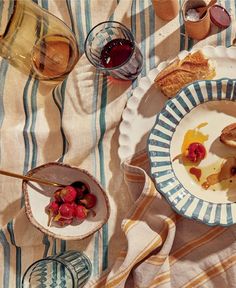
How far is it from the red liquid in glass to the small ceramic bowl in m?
0.21

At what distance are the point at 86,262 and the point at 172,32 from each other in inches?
18.2

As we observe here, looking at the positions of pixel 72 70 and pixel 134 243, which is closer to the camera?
pixel 134 243

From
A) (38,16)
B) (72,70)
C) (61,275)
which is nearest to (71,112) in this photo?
(72,70)

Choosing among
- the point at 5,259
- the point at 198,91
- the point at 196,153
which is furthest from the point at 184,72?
the point at 5,259

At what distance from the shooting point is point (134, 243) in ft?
3.84

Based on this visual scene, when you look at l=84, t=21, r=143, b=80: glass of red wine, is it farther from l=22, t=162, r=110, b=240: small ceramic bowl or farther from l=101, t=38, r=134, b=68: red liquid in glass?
l=22, t=162, r=110, b=240: small ceramic bowl

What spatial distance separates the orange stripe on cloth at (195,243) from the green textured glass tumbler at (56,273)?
6.7 inches

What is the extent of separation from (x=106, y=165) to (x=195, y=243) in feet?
0.73

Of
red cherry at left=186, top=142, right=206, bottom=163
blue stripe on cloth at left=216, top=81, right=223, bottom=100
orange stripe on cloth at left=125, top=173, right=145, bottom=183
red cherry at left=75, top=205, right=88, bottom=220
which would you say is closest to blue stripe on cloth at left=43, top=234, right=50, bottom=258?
red cherry at left=75, top=205, right=88, bottom=220

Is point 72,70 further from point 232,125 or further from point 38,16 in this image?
point 232,125

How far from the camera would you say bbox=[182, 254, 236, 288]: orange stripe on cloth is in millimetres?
1159

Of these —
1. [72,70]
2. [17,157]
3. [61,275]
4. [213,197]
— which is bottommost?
[61,275]

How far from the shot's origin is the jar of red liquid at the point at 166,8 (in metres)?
1.20

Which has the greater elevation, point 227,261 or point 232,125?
point 232,125
